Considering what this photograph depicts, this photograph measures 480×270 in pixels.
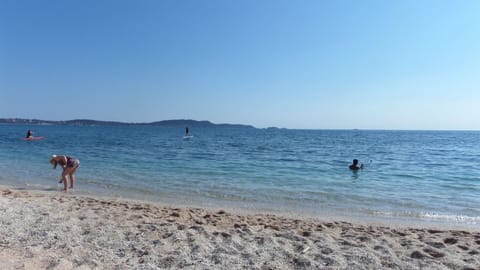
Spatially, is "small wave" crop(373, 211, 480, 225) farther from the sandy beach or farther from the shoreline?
the sandy beach

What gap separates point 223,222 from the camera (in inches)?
288

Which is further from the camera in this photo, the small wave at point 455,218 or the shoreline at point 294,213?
the small wave at point 455,218

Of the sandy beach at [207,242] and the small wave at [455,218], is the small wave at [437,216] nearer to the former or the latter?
the small wave at [455,218]

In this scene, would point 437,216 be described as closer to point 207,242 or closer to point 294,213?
point 294,213

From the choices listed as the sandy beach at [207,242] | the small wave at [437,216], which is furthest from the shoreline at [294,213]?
the sandy beach at [207,242]

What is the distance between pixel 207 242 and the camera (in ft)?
18.5

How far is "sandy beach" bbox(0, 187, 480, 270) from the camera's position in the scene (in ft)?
15.7

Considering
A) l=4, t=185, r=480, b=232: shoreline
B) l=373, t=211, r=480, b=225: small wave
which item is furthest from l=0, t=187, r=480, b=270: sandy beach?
l=373, t=211, r=480, b=225: small wave

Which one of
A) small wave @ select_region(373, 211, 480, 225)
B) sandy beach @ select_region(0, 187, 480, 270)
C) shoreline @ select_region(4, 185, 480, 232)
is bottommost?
shoreline @ select_region(4, 185, 480, 232)

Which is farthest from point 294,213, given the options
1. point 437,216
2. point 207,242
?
point 207,242

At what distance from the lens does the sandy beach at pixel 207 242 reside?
189 inches

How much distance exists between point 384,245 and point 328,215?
127 inches

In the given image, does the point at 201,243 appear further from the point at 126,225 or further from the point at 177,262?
the point at 126,225

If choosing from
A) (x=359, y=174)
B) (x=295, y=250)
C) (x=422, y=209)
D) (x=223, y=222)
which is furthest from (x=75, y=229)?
(x=359, y=174)
